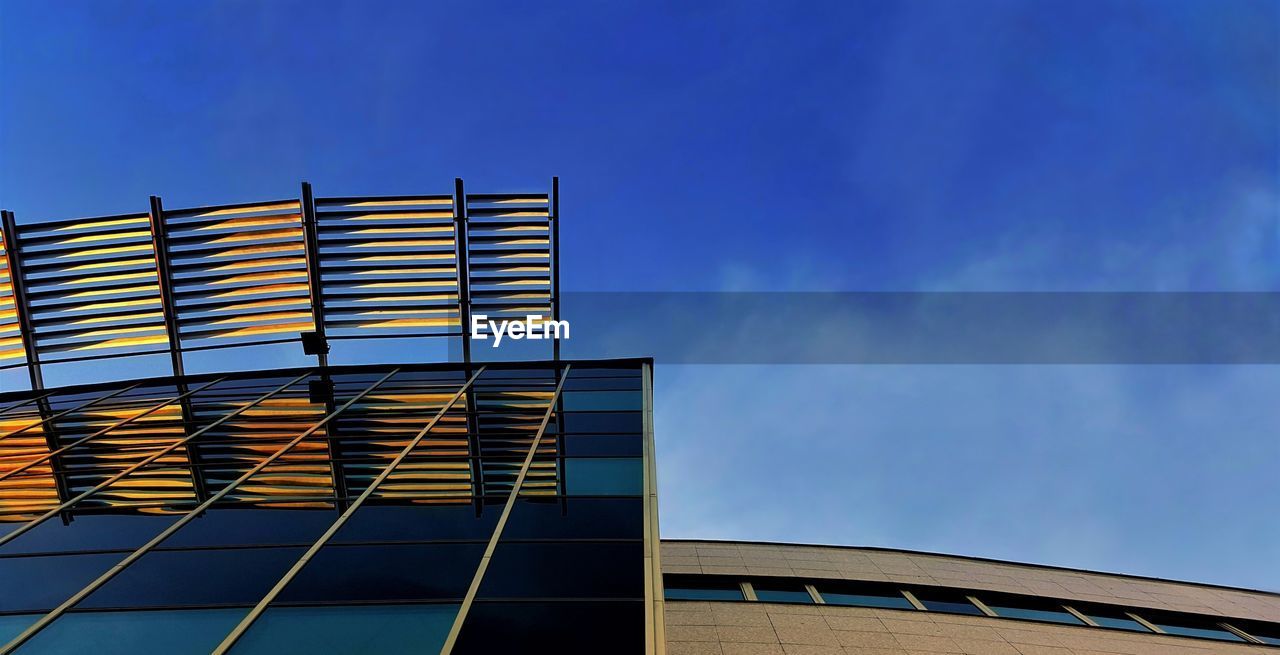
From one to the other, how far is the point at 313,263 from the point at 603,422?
11.8m

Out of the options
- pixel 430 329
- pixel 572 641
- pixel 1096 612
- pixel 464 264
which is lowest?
pixel 1096 612

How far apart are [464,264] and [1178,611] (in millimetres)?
22869

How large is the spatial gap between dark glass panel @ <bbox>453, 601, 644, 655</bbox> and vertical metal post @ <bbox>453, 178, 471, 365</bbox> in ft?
45.1

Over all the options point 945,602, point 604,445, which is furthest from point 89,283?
point 945,602

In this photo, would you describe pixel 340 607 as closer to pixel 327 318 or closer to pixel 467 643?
pixel 467 643

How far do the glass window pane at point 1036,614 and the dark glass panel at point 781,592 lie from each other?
4975 mm

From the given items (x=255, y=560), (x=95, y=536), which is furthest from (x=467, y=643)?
(x=95, y=536)

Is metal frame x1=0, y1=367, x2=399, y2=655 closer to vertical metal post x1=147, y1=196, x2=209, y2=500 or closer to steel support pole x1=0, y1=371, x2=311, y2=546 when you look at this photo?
steel support pole x1=0, y1=371, x2=311, y2=546

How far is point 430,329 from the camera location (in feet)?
70.3

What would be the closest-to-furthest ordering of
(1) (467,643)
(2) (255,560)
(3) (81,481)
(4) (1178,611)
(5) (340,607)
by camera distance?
(1) (467,643) < (5) (340,607) < (2) (255,560) < (3) (81,481) < (4) (1178,611)

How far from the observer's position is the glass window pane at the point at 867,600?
634 inches

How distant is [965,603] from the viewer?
16.6 m

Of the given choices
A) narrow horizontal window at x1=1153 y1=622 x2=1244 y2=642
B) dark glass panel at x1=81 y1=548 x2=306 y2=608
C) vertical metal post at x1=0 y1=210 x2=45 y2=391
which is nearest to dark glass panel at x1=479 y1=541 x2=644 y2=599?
dark glass panel at x1=81 y1=548 x2=306 y2=608
